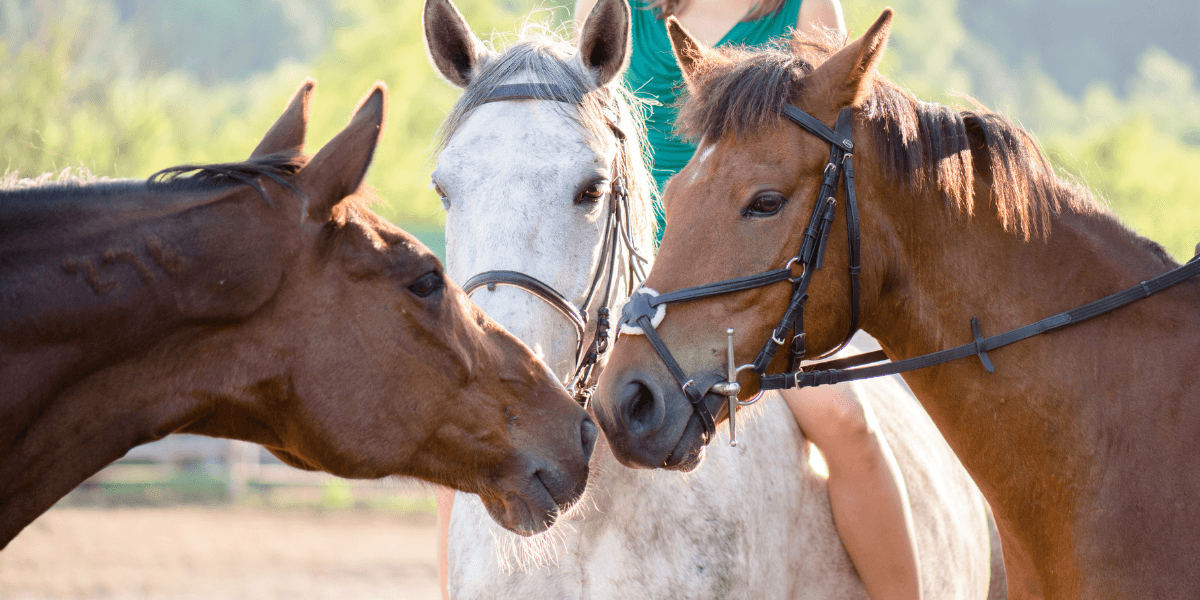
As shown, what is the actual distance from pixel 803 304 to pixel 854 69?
0.67 metres

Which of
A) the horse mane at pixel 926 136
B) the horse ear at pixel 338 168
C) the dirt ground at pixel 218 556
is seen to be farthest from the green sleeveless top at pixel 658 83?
the dirt ground at pixel 218 556

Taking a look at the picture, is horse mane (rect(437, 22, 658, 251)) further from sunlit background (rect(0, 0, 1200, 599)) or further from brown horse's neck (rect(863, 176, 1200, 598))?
brown horse's neck (rect(863, 176, 1200, 598))

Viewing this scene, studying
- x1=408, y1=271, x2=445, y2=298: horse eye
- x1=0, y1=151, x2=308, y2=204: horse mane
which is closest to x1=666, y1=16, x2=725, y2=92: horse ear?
x1=408, y1=271, x2=445, y2=298: horse eye

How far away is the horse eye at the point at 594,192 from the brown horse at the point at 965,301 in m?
0.44

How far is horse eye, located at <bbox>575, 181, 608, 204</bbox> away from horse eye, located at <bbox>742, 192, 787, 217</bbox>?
0.70m

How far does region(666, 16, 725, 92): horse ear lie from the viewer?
277cm

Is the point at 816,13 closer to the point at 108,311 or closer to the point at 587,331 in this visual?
the point at 587,331

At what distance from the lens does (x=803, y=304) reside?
2375 millimetres

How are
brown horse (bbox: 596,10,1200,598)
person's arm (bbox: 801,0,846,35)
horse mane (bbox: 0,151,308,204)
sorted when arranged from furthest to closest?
1. person's arm (bbox: 801,0,846,35)
2. brown horse (bbox: 596,10,1200,598)
3. horse mane (bbox: 0,151,308,204)

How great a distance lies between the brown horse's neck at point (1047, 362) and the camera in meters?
2.34

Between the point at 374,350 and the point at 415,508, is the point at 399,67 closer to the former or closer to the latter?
the point at 415,508

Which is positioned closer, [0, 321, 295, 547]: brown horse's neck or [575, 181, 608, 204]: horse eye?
[0, 321, 295, 547]: brown horse's neck

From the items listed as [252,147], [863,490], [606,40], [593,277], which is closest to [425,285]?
[593,277]

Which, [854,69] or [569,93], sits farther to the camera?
[569,93]
